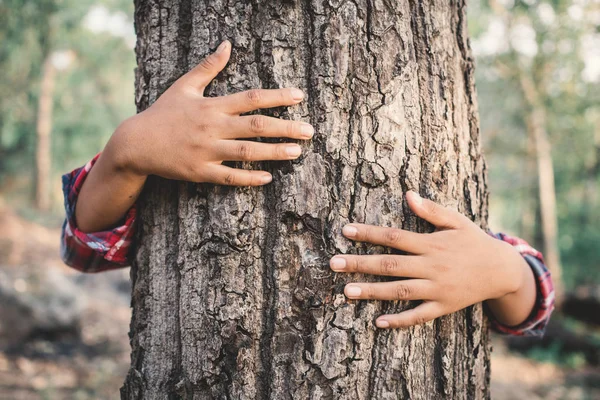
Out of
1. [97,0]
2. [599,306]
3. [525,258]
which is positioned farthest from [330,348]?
[97,0]

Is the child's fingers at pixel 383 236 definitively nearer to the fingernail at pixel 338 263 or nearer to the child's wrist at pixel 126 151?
the fingernail at pixel 338 263

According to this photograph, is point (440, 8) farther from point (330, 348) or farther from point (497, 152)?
point (497, 152)

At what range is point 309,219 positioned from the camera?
1234mm

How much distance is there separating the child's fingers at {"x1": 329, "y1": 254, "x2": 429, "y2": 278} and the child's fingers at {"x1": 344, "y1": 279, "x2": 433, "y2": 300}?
26 mm

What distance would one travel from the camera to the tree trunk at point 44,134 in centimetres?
1159

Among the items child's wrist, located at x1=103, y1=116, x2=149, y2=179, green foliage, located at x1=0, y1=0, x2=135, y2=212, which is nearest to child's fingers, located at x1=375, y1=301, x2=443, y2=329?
child's wrist, located at x1=103, y1=116, x2=149, y2=179

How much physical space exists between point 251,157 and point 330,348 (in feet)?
1.88

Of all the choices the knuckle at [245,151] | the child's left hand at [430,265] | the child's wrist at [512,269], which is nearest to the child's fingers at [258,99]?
the knuckle at [245,151]

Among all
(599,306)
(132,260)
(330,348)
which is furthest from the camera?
(599,306)

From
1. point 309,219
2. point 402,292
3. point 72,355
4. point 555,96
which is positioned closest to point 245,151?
point 309,219

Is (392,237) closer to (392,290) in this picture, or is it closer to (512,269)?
(392,290)

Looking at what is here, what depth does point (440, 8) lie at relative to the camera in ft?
4.60

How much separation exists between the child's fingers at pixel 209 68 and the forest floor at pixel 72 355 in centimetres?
384

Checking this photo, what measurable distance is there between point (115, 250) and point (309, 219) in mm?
761
